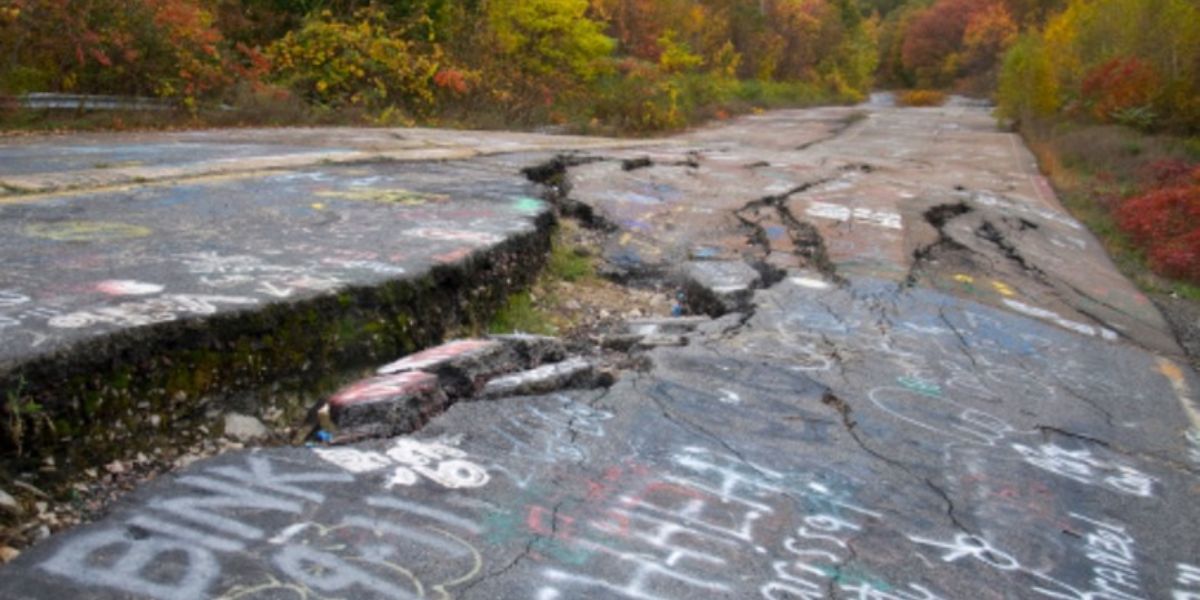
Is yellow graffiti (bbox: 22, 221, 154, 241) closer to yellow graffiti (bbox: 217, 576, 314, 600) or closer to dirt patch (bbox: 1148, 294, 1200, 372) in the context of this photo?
yellow graffiti (bbox: 217, 576, 314, 600)

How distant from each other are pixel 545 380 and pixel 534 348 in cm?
43

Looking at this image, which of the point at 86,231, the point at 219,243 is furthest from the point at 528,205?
the point at 86,231

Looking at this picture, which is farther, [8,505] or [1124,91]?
[1124,91]

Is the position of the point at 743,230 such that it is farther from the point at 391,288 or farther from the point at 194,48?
the point at 194,48

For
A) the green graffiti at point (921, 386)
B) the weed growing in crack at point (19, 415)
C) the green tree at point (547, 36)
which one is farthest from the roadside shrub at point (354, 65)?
the weed growing in crack at point (19, 415)

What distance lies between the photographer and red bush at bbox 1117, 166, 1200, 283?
10.3 metres

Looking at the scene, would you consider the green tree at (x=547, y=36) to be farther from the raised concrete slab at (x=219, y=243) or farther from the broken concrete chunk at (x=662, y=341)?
the broken concrete chunk at (x=662, y=341)

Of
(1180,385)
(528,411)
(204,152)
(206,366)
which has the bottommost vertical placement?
(1180,385)

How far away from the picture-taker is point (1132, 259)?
10867 mm

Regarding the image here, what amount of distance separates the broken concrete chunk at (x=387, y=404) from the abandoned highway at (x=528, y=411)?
1cm

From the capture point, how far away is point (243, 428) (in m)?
3.21

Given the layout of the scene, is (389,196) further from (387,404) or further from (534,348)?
(387,404)

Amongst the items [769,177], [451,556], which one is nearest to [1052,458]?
[451,556]

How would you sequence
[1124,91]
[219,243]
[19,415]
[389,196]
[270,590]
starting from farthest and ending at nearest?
1. [1124,91]
2. [389,196]
3. [219,243]
4. [19,415]
5. [270,590]
